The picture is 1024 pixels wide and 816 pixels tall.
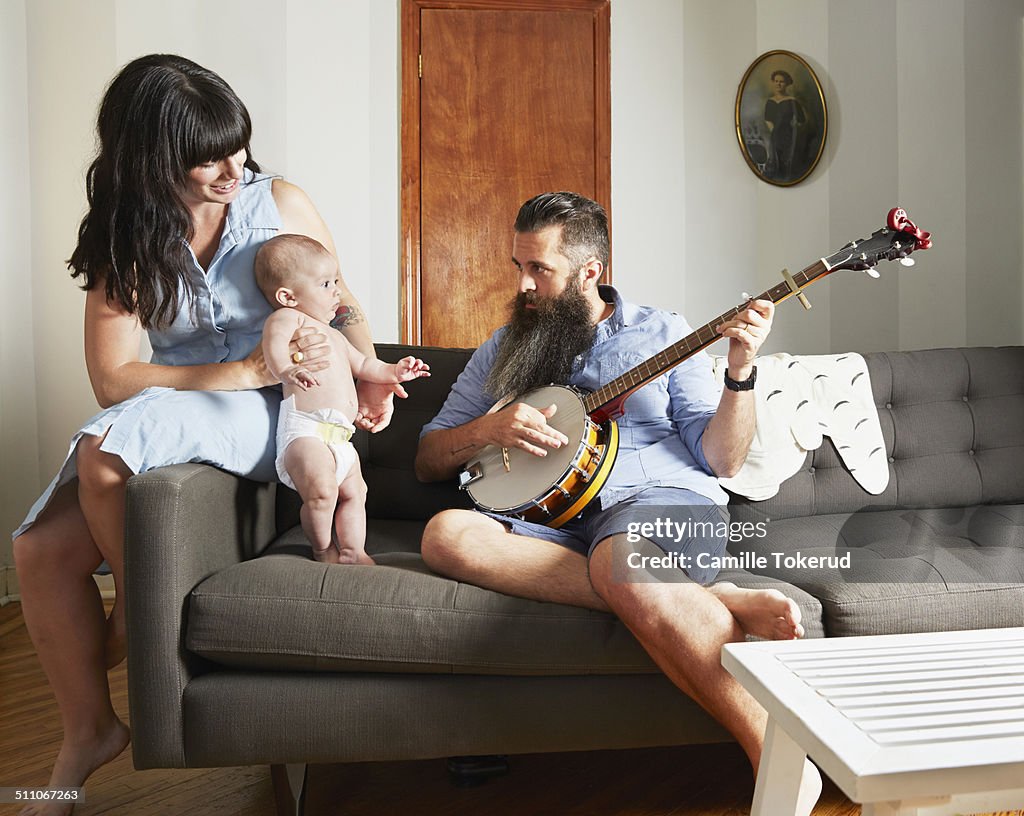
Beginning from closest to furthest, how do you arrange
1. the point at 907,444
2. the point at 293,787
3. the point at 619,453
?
the point at 293,787 → the point at 619,453 → the point at 907,444

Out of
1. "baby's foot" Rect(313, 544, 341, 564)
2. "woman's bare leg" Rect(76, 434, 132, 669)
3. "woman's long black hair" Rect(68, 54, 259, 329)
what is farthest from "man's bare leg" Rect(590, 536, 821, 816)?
"woman's long black hair" Rect(68, 54, 259, 329)

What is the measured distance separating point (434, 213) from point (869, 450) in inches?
80.0

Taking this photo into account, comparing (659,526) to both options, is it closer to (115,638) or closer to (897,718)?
(897,718)

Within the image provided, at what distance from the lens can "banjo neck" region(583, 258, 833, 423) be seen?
5.42 ft

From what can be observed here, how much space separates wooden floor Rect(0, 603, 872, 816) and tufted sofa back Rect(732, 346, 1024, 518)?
0.65 meters

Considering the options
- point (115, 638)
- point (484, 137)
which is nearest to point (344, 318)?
point (115, 638)

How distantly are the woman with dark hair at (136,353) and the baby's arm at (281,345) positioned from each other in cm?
2

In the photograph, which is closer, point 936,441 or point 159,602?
point 159,602

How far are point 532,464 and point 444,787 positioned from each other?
66cm

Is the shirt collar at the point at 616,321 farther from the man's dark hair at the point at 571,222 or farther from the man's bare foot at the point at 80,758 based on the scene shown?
the man's bare foot at the point at 80,758

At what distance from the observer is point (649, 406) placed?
1.88m

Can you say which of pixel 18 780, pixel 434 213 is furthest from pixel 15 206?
pixel 18 780

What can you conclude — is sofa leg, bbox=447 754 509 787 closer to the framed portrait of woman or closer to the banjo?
the banjo

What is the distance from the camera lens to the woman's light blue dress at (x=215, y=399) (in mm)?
1576
